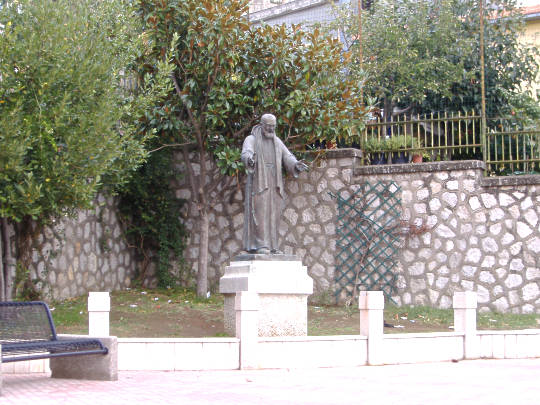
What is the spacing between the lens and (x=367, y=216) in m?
13.3

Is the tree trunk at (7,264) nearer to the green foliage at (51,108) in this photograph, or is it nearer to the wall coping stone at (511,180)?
the green foliage at (51,108)

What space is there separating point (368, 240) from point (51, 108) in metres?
6.24

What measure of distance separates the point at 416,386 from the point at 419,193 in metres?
6.77

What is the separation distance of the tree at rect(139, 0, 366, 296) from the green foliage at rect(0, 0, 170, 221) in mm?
2343

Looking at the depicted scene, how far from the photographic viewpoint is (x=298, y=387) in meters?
6.86

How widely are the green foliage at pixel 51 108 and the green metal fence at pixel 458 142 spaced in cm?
559

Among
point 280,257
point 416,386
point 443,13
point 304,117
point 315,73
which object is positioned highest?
point 443,13

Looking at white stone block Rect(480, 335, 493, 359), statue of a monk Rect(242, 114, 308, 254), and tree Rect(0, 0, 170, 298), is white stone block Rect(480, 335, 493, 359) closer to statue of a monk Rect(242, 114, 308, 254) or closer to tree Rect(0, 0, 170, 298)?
statue of a monk Rect(242, 114, 308, 254)

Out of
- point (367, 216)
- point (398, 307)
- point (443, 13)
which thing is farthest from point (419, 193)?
point (443, 13)

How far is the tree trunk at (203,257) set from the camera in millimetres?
13258

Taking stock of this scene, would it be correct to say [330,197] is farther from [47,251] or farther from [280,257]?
[47,251]

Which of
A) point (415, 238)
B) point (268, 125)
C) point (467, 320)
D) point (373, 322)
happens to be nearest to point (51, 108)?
point (268, 125)

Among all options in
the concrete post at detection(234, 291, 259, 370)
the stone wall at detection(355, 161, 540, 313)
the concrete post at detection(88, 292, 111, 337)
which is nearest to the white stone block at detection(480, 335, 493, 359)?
the concrete post at detection(234, 291, 259, 370)

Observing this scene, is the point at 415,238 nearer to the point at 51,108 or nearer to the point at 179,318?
the point at 179,318
